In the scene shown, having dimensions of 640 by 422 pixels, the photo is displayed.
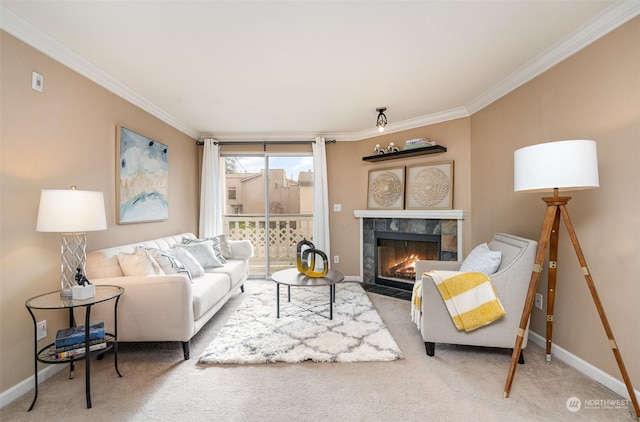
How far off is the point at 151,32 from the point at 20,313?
1935mm

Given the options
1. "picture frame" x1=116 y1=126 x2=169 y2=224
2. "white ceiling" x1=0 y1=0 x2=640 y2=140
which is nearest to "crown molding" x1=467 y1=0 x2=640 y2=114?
"white ceiling" x1=0 y1=0 x2=640 y2=140

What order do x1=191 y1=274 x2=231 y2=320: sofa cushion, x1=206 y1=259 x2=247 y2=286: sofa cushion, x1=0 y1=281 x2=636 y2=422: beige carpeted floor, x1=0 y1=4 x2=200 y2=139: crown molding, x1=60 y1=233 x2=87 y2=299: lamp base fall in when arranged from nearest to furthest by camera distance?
x1=0 y1=281 x2=636 y2=422: beige carpeted floor → x1=0 y1=4 x2=200 y2=139: crown molding → x1=60 y1=233 x2=87 y2=299: lamp base → x1=191 y1=274 x2=231 y2=320: sofa cushion → x1=206 y1=259 x2=247 y2=286: sofa cushion

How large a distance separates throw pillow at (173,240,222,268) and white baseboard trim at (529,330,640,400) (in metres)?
3.13

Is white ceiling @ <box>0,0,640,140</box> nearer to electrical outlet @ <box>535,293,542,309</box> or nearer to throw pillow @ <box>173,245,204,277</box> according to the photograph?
throw pillow @ <box>173,245,204,277</box>

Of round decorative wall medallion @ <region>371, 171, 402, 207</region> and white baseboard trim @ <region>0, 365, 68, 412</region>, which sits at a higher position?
round decorative wall medallion @ <region>371, 171, 402, 207</region>

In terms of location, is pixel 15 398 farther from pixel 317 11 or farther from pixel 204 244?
pixel 317 11

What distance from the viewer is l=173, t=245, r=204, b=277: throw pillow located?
9.55 ft

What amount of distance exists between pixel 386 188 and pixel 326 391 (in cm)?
286

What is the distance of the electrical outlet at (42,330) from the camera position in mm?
1902

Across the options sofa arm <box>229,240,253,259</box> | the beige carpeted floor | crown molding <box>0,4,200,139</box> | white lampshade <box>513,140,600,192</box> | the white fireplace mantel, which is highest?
crown molding <box>0,4,200,139</box>

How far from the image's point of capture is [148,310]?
212 cm

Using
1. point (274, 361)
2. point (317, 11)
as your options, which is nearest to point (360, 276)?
point (274, 361)

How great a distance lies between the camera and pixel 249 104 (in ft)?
10.6

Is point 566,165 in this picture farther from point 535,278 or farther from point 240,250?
point 240,250
